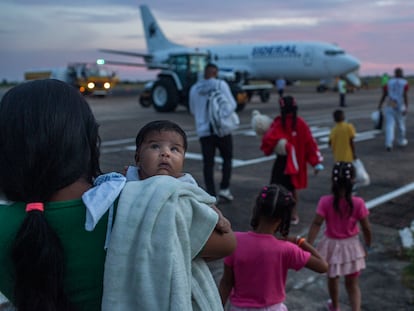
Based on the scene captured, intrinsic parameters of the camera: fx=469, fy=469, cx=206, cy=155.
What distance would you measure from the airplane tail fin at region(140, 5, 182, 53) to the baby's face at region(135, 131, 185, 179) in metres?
42.4

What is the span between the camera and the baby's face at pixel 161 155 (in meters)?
1.72

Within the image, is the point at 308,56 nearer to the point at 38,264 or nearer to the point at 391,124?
the point at 391,124

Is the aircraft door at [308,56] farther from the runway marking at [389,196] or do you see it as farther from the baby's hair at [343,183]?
the baby's hair at [343,183]

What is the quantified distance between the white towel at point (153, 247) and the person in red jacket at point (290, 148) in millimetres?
4485

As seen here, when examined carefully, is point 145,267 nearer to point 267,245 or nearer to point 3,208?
point 3,208

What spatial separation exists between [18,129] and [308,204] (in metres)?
5.81

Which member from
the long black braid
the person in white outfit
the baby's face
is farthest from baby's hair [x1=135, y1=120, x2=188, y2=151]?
the person in white outfit

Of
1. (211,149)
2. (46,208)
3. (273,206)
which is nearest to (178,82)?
(211,149)

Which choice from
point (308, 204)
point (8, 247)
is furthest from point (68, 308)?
point (308, 204)

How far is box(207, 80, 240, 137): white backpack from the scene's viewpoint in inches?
256

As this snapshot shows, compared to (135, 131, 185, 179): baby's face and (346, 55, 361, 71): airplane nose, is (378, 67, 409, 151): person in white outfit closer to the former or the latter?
(135, 131, 185, 179): baby's face

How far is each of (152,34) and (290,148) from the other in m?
40.3

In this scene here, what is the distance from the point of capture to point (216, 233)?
4.50ft

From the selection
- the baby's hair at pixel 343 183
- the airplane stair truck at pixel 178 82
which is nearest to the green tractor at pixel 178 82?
the airplane stair truck at pixel 178 82
